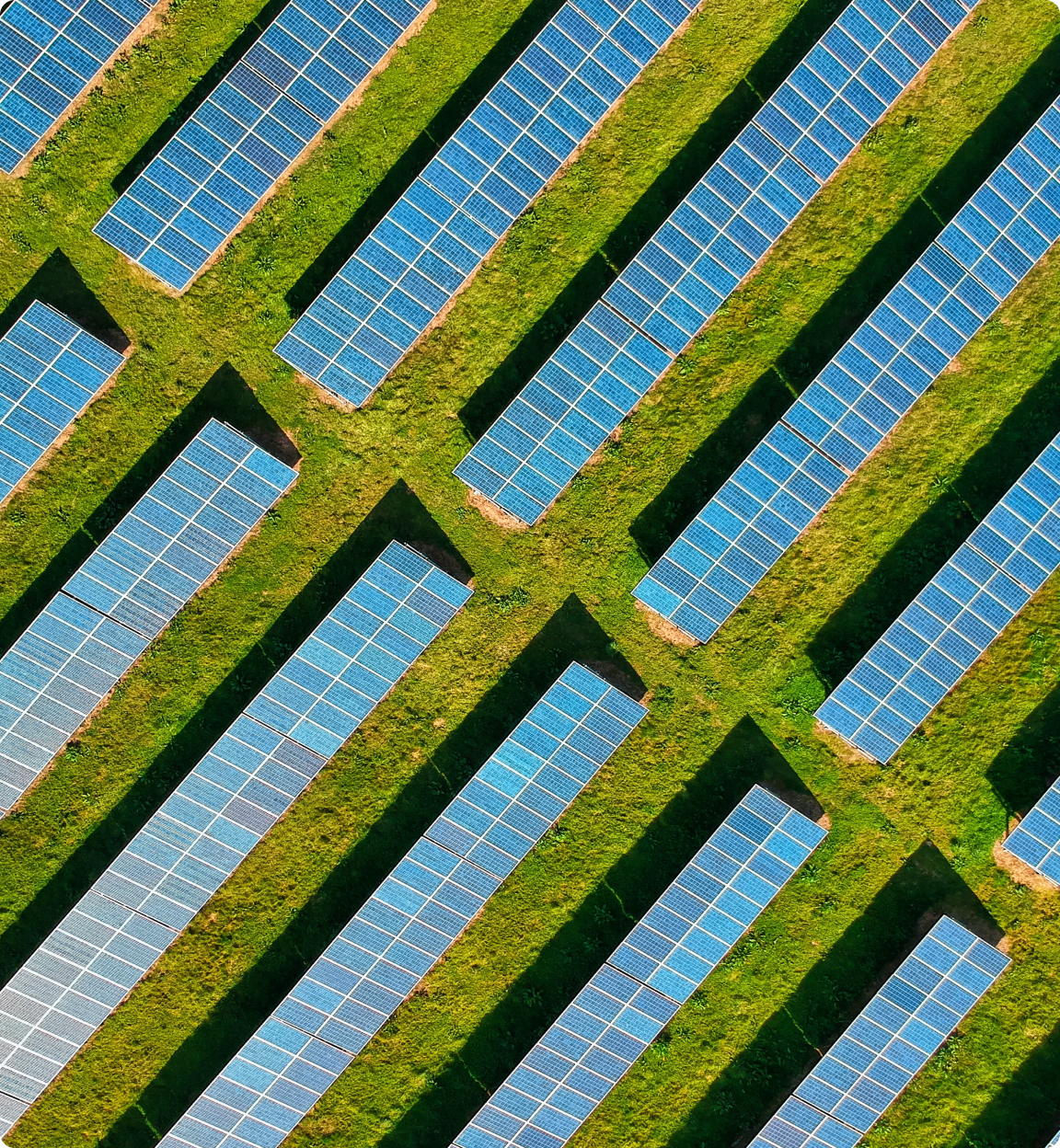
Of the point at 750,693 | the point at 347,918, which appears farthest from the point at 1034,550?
the point at 347,918

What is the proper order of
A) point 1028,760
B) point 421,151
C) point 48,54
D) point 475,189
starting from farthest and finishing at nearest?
point 1028,760, point 421,151, point 475,189, point 48,54

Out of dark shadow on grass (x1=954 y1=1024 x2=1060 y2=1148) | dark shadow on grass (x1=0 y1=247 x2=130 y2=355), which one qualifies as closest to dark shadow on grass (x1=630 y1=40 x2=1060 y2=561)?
dark shadow on grass (x1=0 y1=247 x2=130 y2=355)

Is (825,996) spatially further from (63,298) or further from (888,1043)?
(63,298)

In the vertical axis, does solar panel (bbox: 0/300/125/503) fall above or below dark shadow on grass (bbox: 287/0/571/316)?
below

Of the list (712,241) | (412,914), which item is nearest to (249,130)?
(712,241)

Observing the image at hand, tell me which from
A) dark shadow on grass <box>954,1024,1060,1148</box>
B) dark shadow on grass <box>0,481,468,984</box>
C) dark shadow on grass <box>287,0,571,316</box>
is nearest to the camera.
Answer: dark shadow on grass <box>287,0,571,316</box>

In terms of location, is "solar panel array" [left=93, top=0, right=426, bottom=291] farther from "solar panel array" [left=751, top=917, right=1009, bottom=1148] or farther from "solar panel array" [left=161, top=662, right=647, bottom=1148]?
"solar panel array" [left=751, top=917, right=1009, bottom=1148]

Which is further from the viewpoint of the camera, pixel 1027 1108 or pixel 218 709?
pixel 1027 1108
